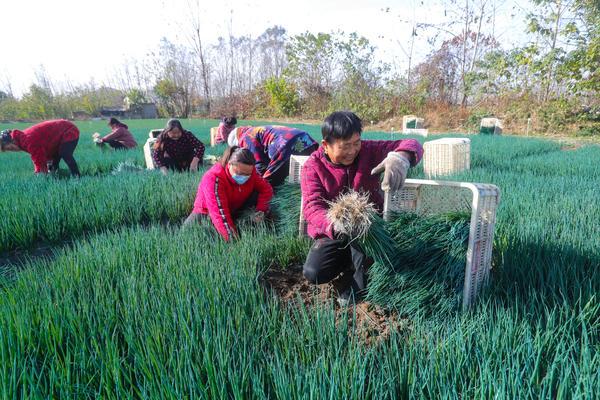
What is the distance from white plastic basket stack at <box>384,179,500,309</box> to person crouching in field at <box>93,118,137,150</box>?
23.4ft

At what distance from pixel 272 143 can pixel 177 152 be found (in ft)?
6.45

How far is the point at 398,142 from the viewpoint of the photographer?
1.80 meters

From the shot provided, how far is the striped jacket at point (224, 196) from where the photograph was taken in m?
2.44

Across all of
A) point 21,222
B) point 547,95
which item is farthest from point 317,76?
point 21,222

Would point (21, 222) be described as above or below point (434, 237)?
below

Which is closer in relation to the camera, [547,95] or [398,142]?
[398,142]

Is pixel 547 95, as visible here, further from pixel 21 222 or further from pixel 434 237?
pixel 21 222

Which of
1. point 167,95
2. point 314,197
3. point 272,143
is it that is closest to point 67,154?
point 272,143

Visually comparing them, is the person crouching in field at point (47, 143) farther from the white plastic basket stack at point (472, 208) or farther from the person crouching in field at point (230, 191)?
the white plastic basket stack at point (472, 208)

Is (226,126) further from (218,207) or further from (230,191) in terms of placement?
(218,207)

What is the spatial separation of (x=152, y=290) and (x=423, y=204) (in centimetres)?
139

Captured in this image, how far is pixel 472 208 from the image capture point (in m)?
1.32

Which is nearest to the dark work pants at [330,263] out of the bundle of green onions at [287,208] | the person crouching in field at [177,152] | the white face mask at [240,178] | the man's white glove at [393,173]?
the man's white glove at [393,173]

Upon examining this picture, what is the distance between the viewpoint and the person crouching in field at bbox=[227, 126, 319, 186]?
3.39 metres
